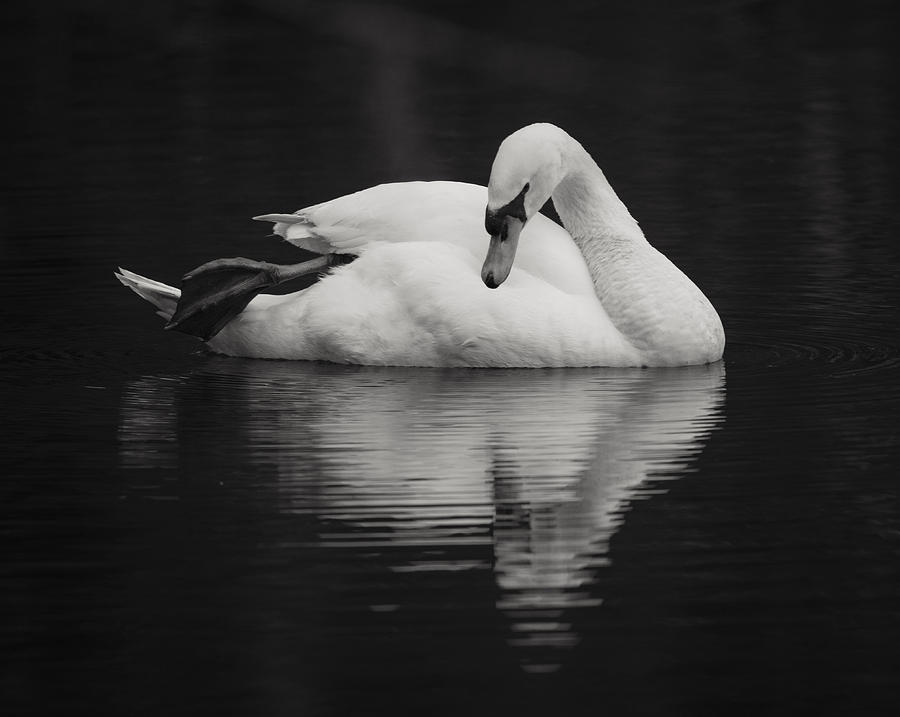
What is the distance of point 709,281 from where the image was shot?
39.5 ft

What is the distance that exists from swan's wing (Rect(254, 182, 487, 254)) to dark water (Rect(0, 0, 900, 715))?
60cm

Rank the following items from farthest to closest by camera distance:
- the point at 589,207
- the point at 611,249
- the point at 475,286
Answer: the point at 589,207, the point at 611,249, the point at 475,286

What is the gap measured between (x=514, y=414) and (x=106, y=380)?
1965mm

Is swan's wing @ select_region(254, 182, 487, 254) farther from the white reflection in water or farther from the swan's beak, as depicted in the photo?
the white reflection in water

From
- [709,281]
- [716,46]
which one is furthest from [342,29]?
[716,46]

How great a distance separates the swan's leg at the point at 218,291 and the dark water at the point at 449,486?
208 millimetres

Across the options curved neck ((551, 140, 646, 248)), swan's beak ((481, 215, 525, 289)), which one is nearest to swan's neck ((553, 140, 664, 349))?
curved neck ((551, 140, 646, 248))

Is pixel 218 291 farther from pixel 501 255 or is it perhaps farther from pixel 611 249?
pixel 611 249

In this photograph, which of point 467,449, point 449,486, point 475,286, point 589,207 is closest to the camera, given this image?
point 449,486

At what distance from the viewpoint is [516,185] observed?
31.6 ft

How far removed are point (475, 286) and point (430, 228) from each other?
1.80ft

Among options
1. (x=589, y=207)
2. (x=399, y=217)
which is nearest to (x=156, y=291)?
(x=399, y=217)

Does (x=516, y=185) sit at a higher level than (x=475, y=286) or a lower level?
higher

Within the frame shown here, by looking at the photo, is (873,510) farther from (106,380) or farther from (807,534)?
(106,380)
